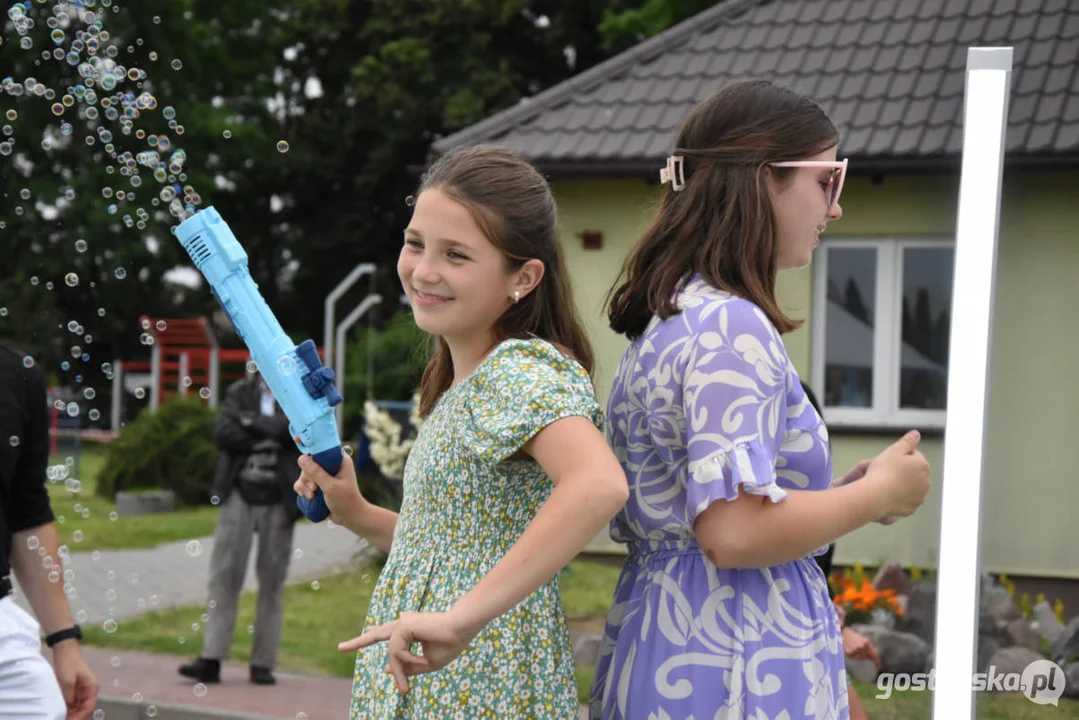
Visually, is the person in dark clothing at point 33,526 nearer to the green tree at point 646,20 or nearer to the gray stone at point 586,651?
the gray stone at point 586,651

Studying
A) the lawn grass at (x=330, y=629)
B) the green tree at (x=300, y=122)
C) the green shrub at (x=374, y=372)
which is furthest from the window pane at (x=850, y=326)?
the green tree at (x=300, y=122)

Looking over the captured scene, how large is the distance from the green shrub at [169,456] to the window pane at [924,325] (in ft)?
35.6

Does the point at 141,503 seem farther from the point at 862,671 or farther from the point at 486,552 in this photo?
the point at 486,552

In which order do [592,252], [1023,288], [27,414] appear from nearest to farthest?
[27,414]
[1023,288]
[592,252]

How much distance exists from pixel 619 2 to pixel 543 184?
28.0 meters

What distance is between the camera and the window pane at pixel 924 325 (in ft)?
35.2

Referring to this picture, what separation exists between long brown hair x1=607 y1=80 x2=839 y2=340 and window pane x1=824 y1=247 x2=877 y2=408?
8820 millimetres

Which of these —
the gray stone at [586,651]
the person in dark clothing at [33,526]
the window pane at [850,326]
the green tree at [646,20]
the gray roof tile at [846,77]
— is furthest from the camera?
the green tree at [646,20]

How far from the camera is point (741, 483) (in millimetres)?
1995

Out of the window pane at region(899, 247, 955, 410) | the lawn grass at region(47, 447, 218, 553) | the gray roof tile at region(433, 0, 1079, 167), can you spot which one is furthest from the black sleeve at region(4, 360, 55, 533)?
the lawn grass at region(47, 447, 218, 553)

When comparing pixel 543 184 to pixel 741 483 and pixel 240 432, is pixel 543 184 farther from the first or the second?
pixel 240 432

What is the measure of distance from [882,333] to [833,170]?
886cm

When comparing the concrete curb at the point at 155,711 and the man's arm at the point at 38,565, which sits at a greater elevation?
the man's arm at the point at 38,565

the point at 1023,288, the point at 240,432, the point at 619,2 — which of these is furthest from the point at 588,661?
the point at 619,2
